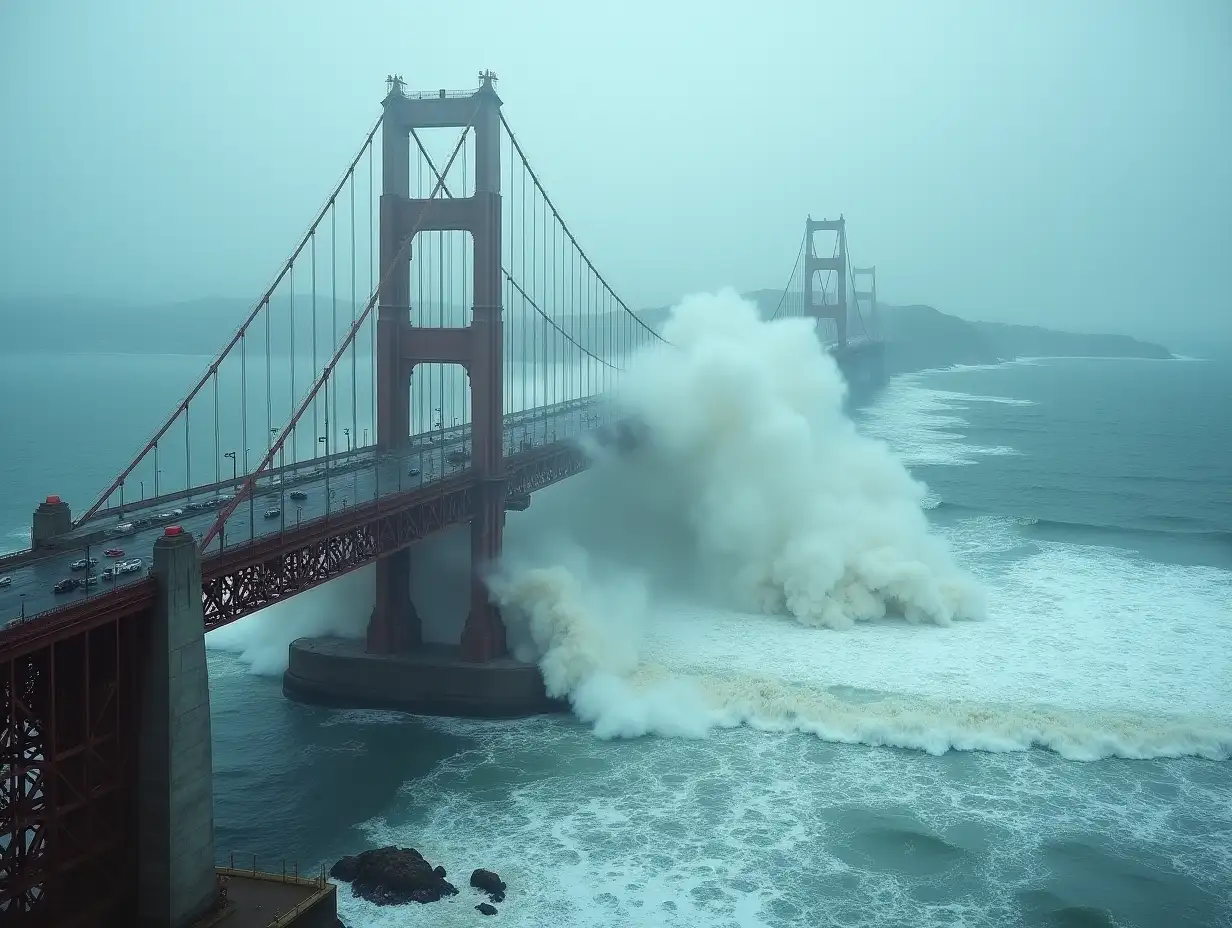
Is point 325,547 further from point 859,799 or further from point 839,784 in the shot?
point 859,799

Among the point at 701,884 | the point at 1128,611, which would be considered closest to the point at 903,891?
the point at 701,884

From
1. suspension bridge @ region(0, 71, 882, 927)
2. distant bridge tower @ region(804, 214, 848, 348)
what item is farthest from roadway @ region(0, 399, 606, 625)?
distant bridge tower @ region(804, 214, 848, 348)

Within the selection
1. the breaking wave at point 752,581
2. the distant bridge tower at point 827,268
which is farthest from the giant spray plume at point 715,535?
the distant bridge tower at point 827,268

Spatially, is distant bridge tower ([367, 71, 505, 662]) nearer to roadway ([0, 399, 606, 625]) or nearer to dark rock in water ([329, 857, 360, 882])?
roadway ([0, 399, 606, 625])

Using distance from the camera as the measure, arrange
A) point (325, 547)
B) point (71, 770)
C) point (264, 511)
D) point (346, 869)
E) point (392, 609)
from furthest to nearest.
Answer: point (392, 609) < point (264, 511) < point (325, 547) < point (346, 869) < point (71, 770)

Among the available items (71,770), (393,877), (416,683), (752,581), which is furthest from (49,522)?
(752,581)
